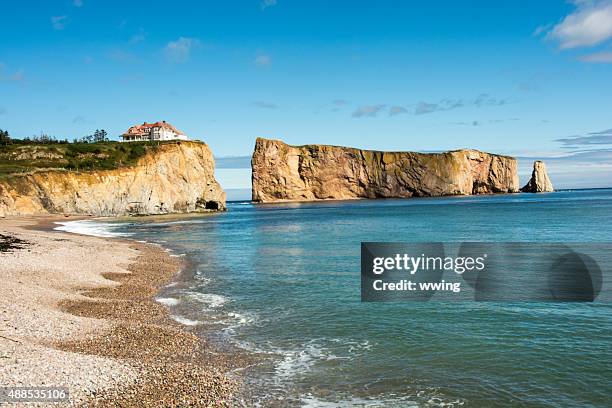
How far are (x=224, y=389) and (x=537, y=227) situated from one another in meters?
56.4

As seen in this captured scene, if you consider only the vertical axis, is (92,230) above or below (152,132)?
below

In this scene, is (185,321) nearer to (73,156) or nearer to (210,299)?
(210,299)

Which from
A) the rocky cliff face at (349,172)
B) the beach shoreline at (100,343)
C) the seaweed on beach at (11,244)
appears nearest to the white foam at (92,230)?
the seaweed on beach at (11,244)

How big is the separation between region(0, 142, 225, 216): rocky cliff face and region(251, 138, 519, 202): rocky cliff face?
1978 inches

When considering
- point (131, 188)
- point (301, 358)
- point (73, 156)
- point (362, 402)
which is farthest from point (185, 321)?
point (73, 156)

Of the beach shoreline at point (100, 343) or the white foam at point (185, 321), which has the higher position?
the beach shoreline at point (100, 343)

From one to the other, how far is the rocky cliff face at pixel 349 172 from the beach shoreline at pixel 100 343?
15093 centimetres

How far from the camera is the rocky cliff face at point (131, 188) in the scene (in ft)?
256

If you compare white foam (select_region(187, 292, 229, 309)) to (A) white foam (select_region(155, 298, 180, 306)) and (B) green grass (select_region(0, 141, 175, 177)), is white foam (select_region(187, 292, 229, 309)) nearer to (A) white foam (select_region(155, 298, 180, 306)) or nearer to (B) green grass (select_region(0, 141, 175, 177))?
(A) white foam (select_region(155, 298, 180, 306))

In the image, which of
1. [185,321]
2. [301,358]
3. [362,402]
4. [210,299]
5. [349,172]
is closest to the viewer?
[362,402]

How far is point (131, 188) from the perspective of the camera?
96.6 m

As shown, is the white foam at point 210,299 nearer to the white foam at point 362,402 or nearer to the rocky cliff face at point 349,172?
the white foam at point 362,402

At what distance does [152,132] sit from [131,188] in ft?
164

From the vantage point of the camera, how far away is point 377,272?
32.3m
